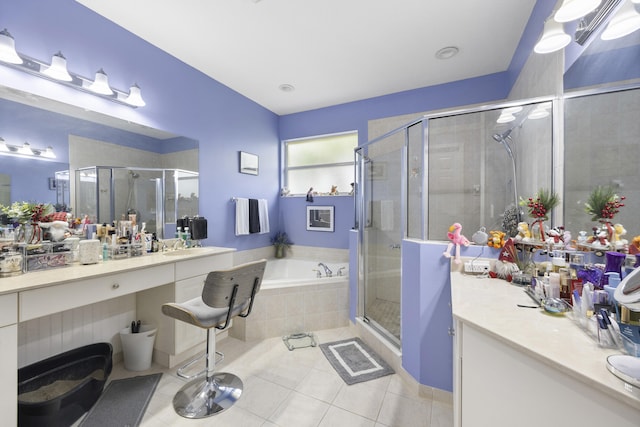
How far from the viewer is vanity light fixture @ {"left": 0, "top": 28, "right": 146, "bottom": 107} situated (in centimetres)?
148

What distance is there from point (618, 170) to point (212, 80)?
11.1 ft

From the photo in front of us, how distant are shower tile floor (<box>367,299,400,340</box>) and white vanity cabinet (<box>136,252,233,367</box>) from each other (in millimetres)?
1567

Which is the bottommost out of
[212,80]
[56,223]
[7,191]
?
[56,223]

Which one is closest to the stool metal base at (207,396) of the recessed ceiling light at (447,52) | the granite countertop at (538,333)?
the granite countertop at (538,333)

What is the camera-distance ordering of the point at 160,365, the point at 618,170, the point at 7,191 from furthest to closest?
the point at 160,365 < the point at 7,191 < the point at 618,170

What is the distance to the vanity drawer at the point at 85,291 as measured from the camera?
47.7 inches

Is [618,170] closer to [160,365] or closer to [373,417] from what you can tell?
[373,417]

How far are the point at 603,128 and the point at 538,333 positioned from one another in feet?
3.84

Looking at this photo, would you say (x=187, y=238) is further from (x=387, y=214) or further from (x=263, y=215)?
(x=387, y=214)

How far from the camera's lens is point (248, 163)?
3389mm

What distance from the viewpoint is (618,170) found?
1.18 m

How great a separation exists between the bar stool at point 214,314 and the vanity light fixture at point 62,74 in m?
1.69

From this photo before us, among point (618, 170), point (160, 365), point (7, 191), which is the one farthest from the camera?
point (160, 365)

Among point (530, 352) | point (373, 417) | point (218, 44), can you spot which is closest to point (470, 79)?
point (218, 44)
